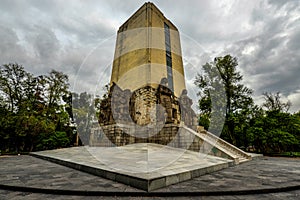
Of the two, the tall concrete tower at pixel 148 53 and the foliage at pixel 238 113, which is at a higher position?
the tall concrete tower at pixel 148 53

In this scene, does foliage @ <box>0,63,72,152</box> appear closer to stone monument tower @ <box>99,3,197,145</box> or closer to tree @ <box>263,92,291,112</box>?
stone monument tower @ <box>99,3,197,145</box>

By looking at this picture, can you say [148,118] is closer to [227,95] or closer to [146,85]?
[146,85]

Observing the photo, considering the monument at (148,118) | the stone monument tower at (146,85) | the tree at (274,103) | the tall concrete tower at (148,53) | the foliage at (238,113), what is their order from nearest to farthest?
the monument at (148,118) → the stone monument tower at (146,85) → the foliage at (238,113) → the tall concrete tower at (148,53) → the tree at (274,103)

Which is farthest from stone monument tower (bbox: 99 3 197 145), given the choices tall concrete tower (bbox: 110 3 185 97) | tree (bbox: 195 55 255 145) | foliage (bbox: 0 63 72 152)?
foliage (bbox: 0 63 72 152)

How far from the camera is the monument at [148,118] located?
17.9 ft

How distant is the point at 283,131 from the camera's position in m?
10.5

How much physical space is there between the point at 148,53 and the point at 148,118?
482 centimetres

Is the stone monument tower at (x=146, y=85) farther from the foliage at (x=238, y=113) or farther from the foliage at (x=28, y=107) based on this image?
the foliage at (x=28, y=107)

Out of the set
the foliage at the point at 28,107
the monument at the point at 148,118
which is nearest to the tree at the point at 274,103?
the monument at the point at 148,118

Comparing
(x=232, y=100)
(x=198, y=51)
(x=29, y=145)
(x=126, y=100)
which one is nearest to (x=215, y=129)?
(x=232, y=100)

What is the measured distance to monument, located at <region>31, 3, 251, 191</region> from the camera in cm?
547

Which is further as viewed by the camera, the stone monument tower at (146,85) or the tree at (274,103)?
the tree at (274,103)

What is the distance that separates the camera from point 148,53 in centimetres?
1203

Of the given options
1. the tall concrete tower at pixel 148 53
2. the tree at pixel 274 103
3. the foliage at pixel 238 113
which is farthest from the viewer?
the tree at pixel 274 103
